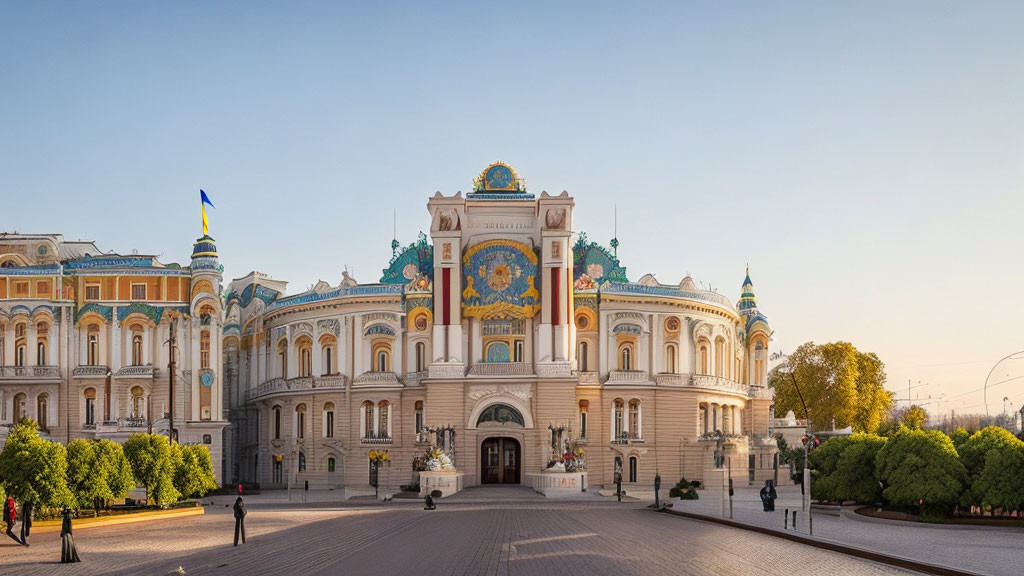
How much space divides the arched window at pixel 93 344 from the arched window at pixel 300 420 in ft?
49.6

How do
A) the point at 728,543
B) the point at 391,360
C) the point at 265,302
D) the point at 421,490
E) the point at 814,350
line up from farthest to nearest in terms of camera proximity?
the point at 814,350 → the point at 265,302 → the point at 391,360 → the point at 421,490 → the point at 728,543

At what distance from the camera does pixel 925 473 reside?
48.6 meters

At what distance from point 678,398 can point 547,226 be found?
16050 mm

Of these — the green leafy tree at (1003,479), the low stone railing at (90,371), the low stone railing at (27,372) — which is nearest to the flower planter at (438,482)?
the low stone railing at (90,371)

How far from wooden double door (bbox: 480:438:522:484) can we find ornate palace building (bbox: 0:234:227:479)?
1805 centimetres

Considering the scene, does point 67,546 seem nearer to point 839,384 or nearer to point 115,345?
point 115,345

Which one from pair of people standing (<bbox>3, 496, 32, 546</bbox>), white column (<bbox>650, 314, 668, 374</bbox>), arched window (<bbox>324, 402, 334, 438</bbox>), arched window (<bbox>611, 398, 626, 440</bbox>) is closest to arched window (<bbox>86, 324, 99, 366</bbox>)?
arched window (<bbox>324, 402, 334, 438</bbox>)

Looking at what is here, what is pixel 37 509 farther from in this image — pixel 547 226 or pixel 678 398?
pixel 678 398

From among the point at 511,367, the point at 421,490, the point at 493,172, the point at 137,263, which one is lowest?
the point at 421,490

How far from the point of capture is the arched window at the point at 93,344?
83.9 meters

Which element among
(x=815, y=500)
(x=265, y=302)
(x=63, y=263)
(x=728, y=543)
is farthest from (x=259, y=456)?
(x=728, y=543)

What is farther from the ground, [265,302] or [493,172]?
[493,172]

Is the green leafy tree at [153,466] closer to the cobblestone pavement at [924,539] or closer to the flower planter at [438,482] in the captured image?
the flower planter at [438,482]

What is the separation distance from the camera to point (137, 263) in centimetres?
8431
